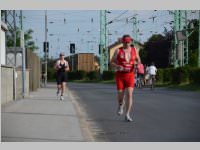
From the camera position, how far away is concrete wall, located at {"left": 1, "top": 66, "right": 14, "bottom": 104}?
17422 mm

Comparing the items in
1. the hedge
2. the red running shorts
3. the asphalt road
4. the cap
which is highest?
the cap

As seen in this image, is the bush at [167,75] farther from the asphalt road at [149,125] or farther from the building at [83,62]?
the building at [83,62]

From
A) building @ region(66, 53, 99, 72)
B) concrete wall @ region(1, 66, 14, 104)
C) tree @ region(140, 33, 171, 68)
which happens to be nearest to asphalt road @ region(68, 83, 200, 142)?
concrete wall @ region(1, 66, 14, 104)

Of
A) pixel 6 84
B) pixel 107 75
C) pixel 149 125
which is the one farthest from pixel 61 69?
pixel 107 75

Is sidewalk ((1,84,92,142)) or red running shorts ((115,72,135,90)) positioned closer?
sidewalk ((1,84,92,142))

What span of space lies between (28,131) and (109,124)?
7.66ft

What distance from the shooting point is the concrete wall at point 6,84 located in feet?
57.2

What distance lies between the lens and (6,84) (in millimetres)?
18375

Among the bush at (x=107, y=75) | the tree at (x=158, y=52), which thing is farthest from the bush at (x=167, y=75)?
the tree at (x=158, y=52)

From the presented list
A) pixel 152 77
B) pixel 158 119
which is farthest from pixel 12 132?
pixel 152 77

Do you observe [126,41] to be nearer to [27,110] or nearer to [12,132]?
[12,132]

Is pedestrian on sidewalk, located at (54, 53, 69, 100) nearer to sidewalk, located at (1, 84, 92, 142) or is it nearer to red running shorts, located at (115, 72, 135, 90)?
sidewalk, located at (1, 84, 92, 142)

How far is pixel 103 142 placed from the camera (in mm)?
9898

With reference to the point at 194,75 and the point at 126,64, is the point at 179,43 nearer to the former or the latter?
the point at 194,75
